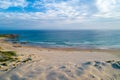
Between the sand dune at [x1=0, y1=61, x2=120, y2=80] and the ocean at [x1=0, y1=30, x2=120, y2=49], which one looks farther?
the ocean at [x1=0, y1=30, x2=120, y2=49]

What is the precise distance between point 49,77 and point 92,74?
5.63ft

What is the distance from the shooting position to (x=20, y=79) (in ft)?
17.1

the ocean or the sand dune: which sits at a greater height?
the sand dune

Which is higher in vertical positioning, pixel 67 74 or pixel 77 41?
pixel 67 74

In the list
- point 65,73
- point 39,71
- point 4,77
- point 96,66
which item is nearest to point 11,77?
point 4,77

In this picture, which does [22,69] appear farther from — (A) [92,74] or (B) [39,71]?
(A) [92,74]

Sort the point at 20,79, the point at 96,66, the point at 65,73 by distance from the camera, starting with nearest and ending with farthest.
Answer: the point at 20,79 → the point at 65,73 → the point at 96,66

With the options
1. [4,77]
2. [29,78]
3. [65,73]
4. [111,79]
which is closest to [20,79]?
[29,78]

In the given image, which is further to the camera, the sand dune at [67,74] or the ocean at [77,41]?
the ocean at [77,41]

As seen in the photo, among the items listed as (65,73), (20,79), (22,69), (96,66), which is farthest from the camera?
(96,66)

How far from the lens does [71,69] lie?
20.5ft

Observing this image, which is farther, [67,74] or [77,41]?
[77,41]

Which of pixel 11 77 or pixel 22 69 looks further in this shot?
pixel 22 69

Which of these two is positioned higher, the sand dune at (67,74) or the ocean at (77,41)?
the sand dune at (67,74)
